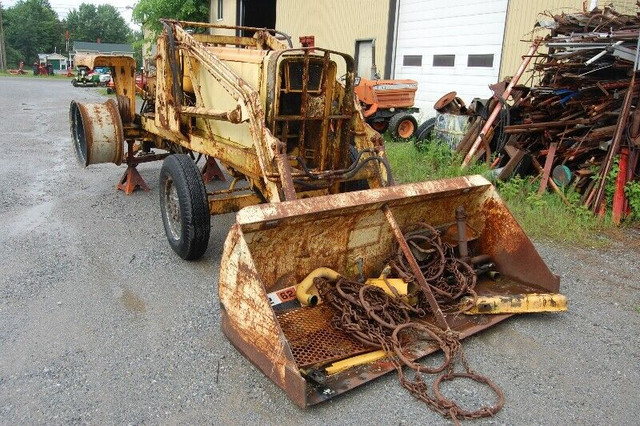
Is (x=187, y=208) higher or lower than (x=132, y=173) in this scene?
higher

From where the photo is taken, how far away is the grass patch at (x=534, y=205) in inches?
239

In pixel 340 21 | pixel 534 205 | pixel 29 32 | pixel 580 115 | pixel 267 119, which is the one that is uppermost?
pixel 29 32

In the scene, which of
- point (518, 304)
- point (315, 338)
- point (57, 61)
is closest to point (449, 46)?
point (518, 304)

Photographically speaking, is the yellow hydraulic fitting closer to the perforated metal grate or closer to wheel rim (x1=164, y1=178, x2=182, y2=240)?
the perforated metal grate

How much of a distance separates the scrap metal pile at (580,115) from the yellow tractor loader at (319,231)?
9.66ft

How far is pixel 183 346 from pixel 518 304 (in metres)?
2.44

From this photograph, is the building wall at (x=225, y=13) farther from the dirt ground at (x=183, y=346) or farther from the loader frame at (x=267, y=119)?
the dirt ground at (x=183, y=346)

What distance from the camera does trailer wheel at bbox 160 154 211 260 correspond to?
469cm

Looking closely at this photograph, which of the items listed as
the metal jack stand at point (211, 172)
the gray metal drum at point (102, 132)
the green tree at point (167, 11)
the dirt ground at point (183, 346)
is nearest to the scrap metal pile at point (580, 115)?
the dirt ground at point (183, 346)

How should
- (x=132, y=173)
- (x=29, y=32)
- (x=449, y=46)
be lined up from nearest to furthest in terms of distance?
1. (x=132, y=173)
2. (x=449, y=46)
3. (x=29, y=32)

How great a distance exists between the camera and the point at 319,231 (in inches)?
151

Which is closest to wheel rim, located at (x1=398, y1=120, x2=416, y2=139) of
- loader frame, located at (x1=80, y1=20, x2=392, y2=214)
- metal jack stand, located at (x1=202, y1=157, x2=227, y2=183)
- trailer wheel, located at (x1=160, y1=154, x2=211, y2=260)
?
metal jack stand, located at (x1=202, y1=157, x2=227, y2=183)

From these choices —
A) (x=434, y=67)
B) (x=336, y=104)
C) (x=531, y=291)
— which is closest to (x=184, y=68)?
(x=336, y=104)

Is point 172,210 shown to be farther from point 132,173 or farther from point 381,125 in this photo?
point 381,125
